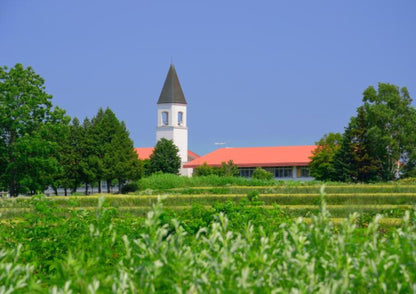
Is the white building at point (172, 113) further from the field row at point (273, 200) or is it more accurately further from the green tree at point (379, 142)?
the field row at point (273, 200)

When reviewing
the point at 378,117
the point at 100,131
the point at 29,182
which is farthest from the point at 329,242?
the point at 100,131

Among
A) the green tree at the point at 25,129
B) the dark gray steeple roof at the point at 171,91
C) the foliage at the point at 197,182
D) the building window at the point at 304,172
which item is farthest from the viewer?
the dark gray steeple roof at the point at 171,91

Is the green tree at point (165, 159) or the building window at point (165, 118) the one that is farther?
the building window at point (165, 118)

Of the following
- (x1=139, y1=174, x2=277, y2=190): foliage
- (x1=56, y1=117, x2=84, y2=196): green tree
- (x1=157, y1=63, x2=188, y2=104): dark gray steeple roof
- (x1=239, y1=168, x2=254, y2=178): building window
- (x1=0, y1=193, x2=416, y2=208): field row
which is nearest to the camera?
(x1=0, y1=193, x2=416, y2=208): field row

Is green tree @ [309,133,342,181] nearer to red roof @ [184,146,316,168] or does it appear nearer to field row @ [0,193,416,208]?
red roof @ [184,146,316,168]

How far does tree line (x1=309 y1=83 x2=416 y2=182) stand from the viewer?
165 ft

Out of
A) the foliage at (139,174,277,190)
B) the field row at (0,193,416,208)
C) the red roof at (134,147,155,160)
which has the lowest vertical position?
the field row at (0,193,416,208)

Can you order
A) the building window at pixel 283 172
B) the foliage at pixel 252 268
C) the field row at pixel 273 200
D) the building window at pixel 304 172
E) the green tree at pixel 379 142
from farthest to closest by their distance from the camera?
the building window at pixel 283 172 < the building window at pixel 304 172 < the green tree at pixel 379 142 < the field row at pixel 273 200 < the foliage at pixel 252 268

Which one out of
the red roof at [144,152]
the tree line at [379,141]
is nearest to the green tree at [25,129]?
the tree line at [379,141]

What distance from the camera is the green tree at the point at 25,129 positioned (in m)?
37.1

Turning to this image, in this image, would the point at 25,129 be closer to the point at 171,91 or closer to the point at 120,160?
the point at 120,160

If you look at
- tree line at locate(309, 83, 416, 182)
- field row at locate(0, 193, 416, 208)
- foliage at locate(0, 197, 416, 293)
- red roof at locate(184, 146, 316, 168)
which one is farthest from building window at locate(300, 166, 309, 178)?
foliage at locate(0, 197, 416, 293)

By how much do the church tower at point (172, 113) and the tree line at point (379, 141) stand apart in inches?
1138

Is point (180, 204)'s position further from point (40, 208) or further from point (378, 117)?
point (378, 117)
